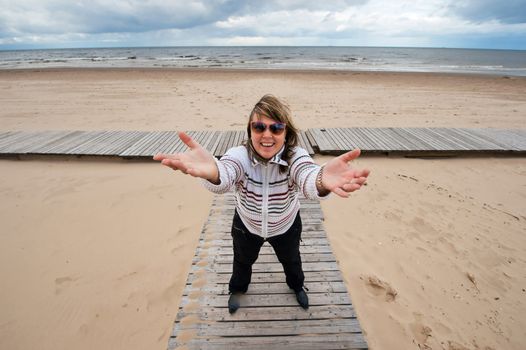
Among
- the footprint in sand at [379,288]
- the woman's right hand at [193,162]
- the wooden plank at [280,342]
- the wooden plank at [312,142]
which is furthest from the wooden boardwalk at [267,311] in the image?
the wooden plank at [312,142]

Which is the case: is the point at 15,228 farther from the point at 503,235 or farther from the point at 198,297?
the point at 503,235

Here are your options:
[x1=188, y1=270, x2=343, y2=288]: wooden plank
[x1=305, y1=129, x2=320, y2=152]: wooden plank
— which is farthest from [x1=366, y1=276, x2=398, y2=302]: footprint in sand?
[x1=305, y1=129, x2=320, y2=152]: wooden plank

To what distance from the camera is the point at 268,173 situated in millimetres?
1922

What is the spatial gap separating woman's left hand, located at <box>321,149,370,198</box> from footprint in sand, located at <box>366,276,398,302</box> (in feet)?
7.51

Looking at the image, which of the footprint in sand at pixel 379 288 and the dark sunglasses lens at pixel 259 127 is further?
the footprint in sand at pixel 379 288

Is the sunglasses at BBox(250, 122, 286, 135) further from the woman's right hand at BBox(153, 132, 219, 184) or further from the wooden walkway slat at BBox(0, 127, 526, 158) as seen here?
the wooden walkway slat at BBox(0, 127, 526, 158)

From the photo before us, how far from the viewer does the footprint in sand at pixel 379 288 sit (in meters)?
3.29

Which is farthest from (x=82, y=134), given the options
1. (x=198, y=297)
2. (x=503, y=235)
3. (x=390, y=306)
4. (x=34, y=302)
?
(x=503, y=235)

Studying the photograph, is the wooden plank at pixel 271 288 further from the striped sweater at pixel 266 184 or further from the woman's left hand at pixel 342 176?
the woman's left hand at pixel 342 176

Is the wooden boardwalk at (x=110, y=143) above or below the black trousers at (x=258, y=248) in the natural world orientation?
below

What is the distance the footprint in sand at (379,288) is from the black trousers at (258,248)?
1.21 meters

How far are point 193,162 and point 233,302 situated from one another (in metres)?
1.66

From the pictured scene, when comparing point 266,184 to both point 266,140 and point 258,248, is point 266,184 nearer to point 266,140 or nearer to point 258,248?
point 266,140

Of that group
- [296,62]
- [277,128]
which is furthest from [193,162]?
[296,62]
